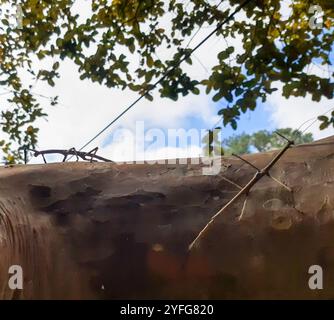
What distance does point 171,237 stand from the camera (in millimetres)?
646

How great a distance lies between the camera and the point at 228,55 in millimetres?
1777

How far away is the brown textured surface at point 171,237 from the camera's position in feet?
2.00

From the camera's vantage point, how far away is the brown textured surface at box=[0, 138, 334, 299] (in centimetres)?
61

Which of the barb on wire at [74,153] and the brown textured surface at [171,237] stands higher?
the barb on wire at [74,153]

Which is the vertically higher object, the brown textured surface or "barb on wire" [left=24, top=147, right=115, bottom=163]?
"barb on wire" [left=24, top=147, right=115, bottom=163]

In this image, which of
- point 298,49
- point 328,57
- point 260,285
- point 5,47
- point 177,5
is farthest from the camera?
point 5,47

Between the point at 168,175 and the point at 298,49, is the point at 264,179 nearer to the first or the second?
the point at 168,175

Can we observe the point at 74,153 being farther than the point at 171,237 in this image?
Yes

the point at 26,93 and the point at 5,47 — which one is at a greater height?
the point at 5,47

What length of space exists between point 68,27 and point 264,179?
175 centimetres

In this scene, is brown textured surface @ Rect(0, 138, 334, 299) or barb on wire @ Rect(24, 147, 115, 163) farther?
barb on wire @ Rect(24, 147, 115, 163)

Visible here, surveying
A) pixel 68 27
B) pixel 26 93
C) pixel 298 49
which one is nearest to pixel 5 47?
pixel 26 93

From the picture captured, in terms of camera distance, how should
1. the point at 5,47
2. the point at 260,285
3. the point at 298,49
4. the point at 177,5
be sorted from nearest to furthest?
the point at 260,285 < the point at 298,49 < the point at 177,5 < the point at 5,47

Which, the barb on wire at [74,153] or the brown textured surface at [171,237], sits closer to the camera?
the brown textured surface at [171,237]
